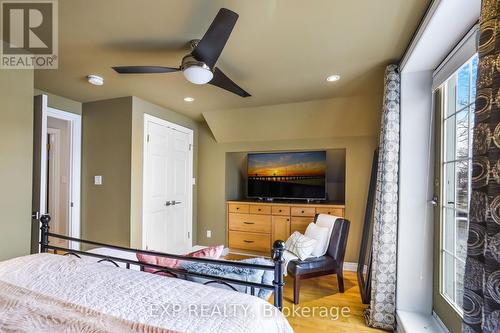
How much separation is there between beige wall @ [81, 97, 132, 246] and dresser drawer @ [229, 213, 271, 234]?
1632mm

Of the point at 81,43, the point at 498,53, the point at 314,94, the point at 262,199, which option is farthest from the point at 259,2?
the point at 262,199

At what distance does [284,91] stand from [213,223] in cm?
257

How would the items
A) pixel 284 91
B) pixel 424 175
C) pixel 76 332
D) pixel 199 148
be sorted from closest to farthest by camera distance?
pixel 76 332, pixel 424 175, pixel 284 91, pixel 199 148

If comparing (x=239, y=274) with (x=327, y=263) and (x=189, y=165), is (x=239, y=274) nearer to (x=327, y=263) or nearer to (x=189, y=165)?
(x=327, y=263)

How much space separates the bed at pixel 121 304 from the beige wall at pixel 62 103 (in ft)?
8.02

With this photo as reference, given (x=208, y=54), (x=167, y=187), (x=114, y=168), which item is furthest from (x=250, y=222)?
(x=208, y=54)

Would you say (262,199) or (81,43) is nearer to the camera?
(81,43)

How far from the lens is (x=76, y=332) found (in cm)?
92

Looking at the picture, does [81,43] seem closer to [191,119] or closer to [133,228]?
[133,228]

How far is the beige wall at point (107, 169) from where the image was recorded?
3166 mm

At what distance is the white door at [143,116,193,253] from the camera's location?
3.42 meters

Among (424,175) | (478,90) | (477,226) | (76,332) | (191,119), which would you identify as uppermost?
(191,119)

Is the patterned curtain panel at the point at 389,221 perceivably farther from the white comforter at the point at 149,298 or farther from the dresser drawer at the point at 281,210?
the dresser drawer at the point at 281,210

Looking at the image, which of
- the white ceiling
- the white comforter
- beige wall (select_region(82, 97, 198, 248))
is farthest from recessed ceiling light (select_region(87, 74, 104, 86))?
the white comforter
